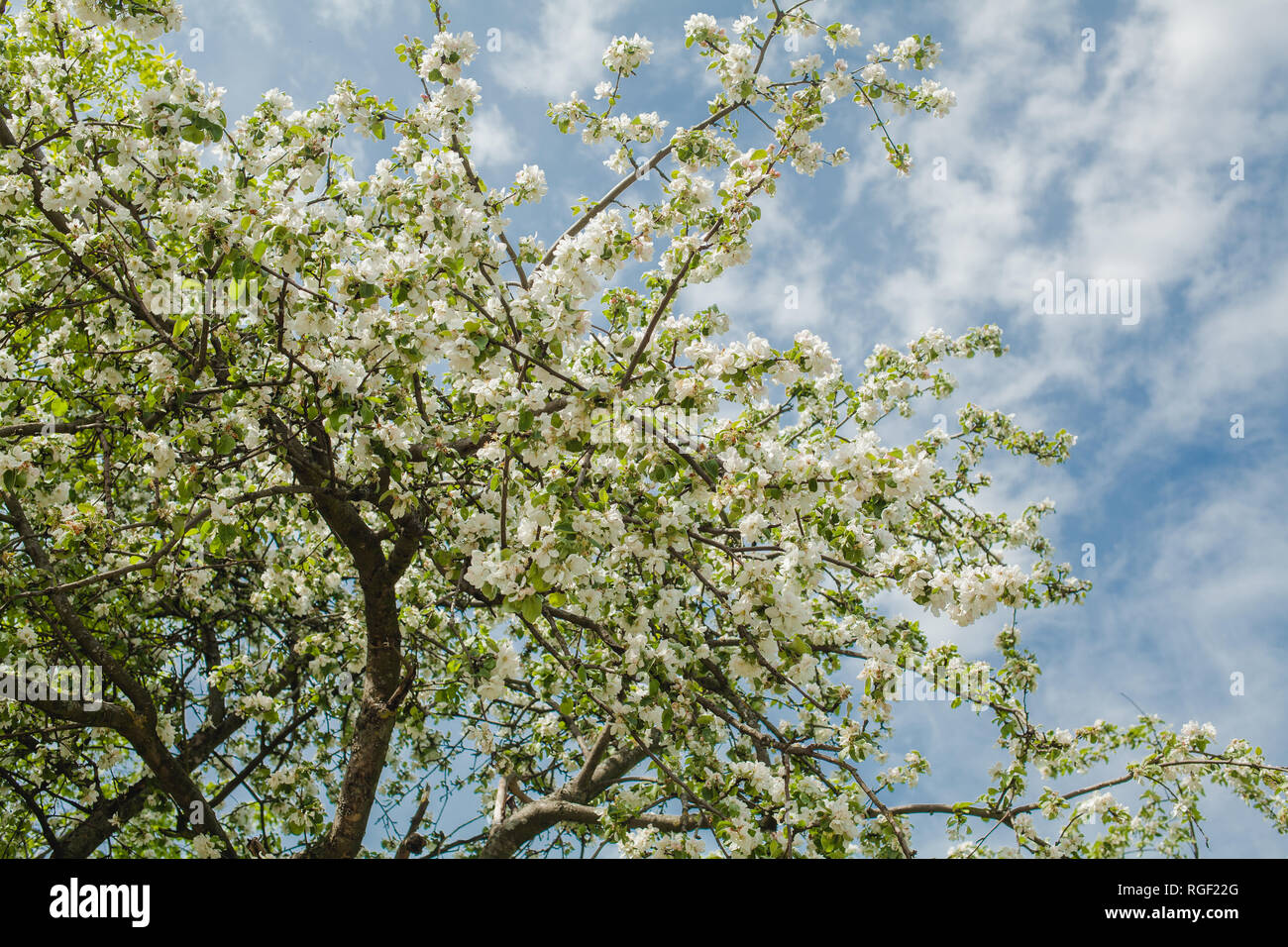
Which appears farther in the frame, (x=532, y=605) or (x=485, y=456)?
(x=485, y=456)

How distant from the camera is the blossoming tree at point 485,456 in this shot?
14.6ft

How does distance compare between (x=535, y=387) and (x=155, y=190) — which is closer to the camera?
(x=535, y=387)

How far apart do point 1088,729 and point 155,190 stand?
7.33 metres

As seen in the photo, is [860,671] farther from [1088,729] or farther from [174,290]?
[174,290]

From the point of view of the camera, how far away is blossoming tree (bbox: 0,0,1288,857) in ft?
14.6

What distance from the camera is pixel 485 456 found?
18.2 ft

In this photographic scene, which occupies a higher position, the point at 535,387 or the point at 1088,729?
the point at 535,387

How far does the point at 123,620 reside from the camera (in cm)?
780
